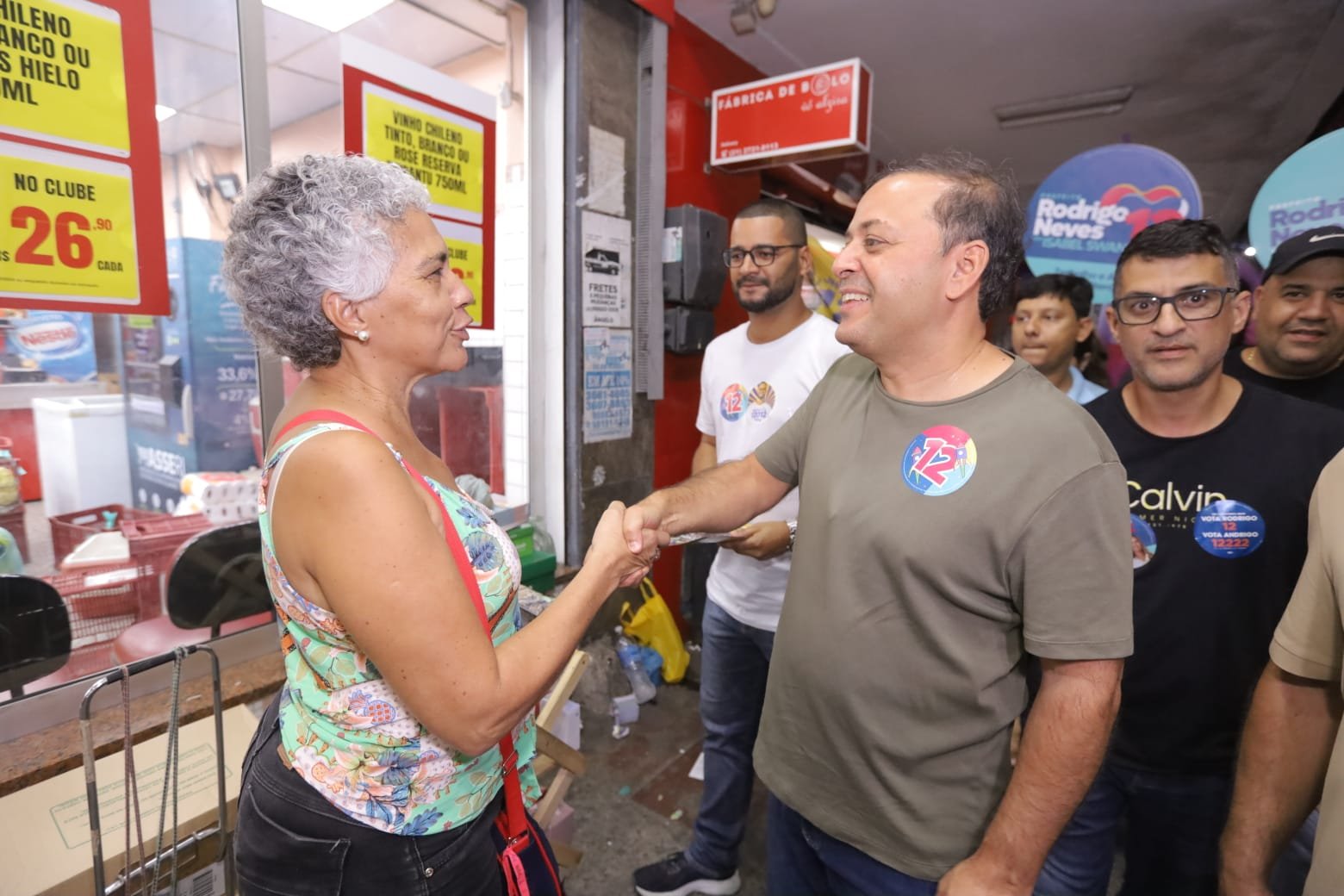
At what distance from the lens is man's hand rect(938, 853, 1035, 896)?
1002 millimetres

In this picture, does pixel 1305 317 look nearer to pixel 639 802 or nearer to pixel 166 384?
pixel 639 802

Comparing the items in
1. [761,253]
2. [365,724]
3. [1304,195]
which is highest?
[1304,195]

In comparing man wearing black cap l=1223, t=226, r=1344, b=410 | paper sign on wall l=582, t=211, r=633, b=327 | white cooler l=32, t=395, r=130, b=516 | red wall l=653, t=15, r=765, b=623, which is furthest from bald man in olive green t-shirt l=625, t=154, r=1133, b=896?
red wall l=653, t=15, r=765, b=623

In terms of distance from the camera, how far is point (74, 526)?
1.89m

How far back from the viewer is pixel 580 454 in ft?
10.7

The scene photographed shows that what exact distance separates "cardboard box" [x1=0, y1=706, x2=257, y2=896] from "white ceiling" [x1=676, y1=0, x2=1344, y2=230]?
140 inches

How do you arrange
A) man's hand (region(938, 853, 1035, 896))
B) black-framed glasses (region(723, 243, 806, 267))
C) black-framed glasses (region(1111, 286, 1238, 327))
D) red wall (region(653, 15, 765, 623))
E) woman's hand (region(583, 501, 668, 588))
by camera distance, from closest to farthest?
man's hand (region(938, 853, 1035, 896)) → woman's hand (region(583, 501, 668, 588)) → black-framed glasses (region(1111, 286, 1238, 327)) → black-framed glasses (region(723, 243, 806, 267)) → red wall (region(653, 15, 765, 623))

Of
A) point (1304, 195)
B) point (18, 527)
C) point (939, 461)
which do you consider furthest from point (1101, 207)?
point (18, 527)

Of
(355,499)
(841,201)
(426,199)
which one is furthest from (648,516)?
(841,201)

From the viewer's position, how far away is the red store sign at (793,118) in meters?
3.12

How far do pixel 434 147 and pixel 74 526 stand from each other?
1.66 m

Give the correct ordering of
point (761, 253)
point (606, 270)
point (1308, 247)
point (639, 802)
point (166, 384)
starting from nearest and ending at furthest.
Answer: point (1308, 247) → point (166, 384) → point (761, 253) → point (639, 802) → point (606, 270)

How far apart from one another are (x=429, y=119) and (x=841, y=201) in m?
4.32

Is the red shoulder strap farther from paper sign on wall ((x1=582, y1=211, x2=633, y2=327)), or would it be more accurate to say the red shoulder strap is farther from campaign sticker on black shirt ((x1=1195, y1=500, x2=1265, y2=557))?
paper sign on wall ((x1=582, y1=211, x2=633, y2=327))
